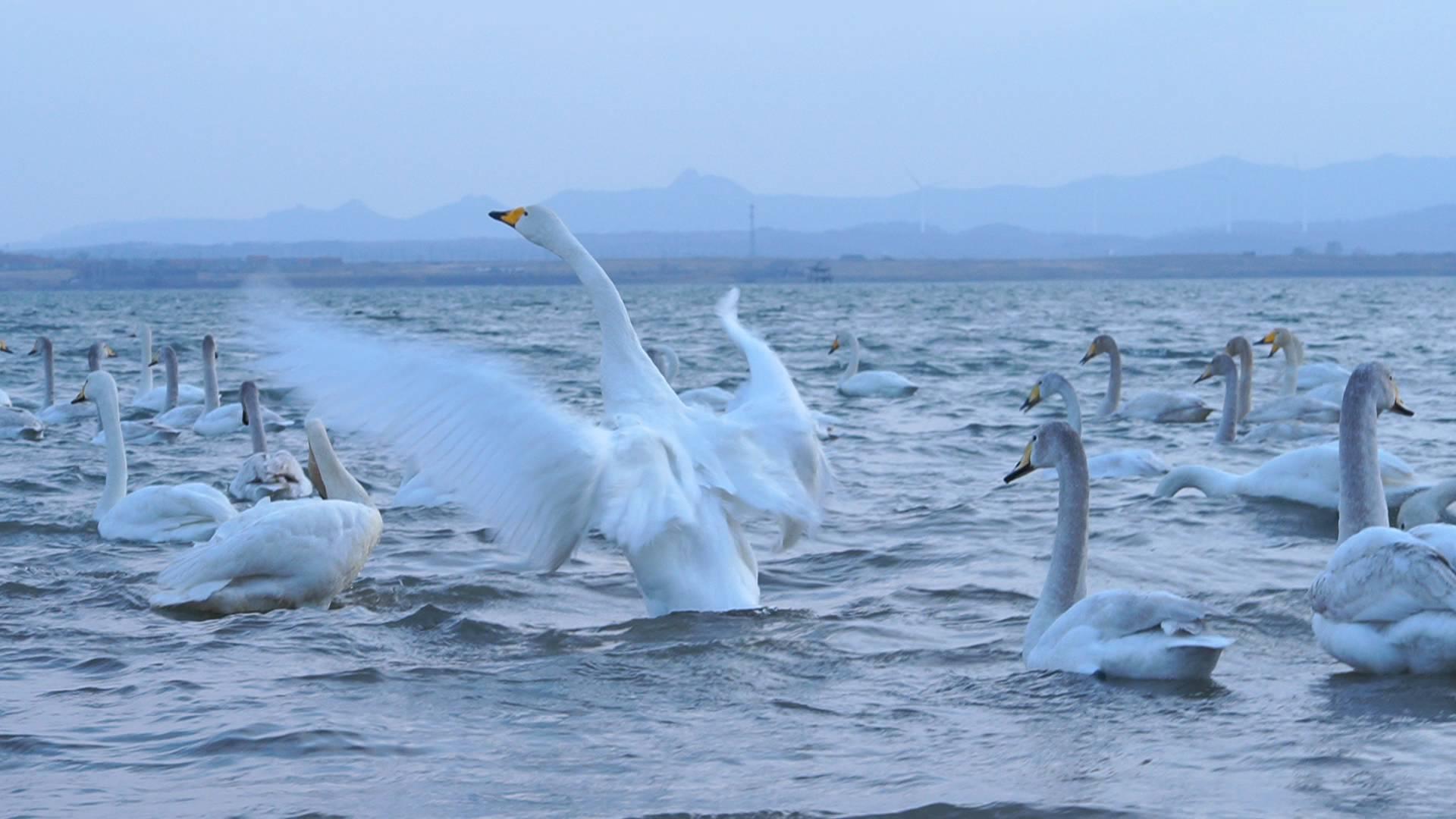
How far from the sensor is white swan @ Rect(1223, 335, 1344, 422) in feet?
45.2

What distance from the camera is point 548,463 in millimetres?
5855

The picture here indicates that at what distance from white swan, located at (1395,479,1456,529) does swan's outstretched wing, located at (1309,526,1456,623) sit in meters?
2.61

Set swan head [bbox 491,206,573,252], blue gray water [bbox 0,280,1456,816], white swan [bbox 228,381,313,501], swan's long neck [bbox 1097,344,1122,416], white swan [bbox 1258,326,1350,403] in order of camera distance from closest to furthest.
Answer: blue gray water [bbox 0,280,1456,816] → swan head [bbox 491,206,573,252] → white swan [bbox 228,381,313,501] → swan's long neck [bbox 1097,344,1122,416] → white swan [bbox 1258,326,1350,403]

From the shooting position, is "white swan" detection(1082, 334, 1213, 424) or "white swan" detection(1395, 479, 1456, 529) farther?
"white swan" detection(1082, 334, 1213, 424)

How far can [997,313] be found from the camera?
48.6 m

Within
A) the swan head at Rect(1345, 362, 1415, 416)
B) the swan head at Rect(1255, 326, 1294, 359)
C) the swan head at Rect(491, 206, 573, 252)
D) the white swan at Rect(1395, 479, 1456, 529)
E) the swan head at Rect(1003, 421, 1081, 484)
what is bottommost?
the white swan at Rect(1395, 479, 1456, 529)

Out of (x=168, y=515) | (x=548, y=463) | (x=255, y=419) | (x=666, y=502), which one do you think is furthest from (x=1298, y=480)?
(x=255, y=419)

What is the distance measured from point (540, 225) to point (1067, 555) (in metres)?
3.41

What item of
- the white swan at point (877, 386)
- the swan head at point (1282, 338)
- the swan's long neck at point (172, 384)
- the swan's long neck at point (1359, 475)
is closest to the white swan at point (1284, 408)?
the swan head at point (1282, 338)

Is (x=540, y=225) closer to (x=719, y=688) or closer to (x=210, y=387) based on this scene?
(x=719, y=688)

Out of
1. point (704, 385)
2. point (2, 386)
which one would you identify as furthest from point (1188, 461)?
point (2, 386)

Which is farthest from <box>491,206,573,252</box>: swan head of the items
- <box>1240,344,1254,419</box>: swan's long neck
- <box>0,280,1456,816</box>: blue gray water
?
<box>1240,344,1254,419</box>: swan's long neck

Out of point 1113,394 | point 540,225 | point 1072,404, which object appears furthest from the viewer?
point 1113,394

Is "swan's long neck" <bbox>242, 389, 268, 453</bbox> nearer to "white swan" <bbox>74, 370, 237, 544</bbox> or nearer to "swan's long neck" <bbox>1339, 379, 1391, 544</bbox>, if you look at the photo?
"white swan" <bbox>74, 370, 237, 544</bbox>
